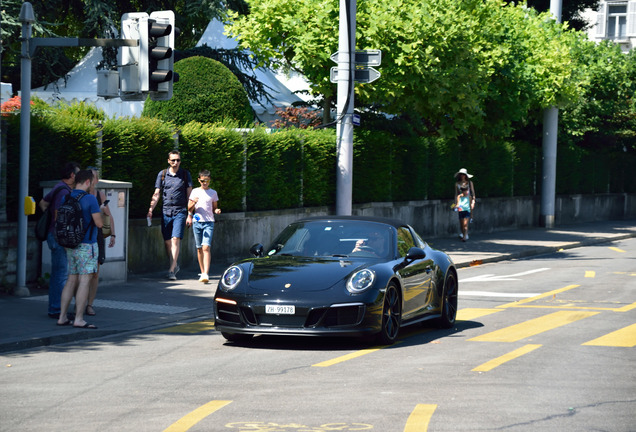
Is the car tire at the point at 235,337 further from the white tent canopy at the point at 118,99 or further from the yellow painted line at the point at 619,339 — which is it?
the white tent canopy at the point at 118,99

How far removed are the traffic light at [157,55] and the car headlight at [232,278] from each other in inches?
156

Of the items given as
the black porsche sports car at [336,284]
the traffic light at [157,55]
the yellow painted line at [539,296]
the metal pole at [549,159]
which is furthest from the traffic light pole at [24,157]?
the metal pole at [549,159]

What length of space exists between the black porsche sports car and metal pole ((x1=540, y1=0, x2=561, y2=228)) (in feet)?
80.4

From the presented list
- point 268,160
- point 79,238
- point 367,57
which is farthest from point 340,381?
point 268,160

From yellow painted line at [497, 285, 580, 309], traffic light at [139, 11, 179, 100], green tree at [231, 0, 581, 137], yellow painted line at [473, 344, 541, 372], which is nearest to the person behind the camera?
yellow painted line at [473, 344, 541, 372]

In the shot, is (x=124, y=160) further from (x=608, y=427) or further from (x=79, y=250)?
(x=608, y=427)

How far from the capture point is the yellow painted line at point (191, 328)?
486 inches

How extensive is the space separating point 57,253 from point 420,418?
260 inches

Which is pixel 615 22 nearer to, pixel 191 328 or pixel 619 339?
pixel 619 339

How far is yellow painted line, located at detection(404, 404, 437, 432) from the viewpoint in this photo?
23.2 ft

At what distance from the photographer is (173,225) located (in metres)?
17.1

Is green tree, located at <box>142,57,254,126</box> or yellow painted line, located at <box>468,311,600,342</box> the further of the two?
green tree, located at <box>142,57,254,126</box>

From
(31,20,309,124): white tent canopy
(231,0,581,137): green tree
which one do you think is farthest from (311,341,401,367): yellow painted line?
(31,20,309,124): white tent canopy

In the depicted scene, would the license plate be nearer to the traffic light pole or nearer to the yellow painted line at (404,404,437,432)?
the yellow painted line at (404,404,437,432)
